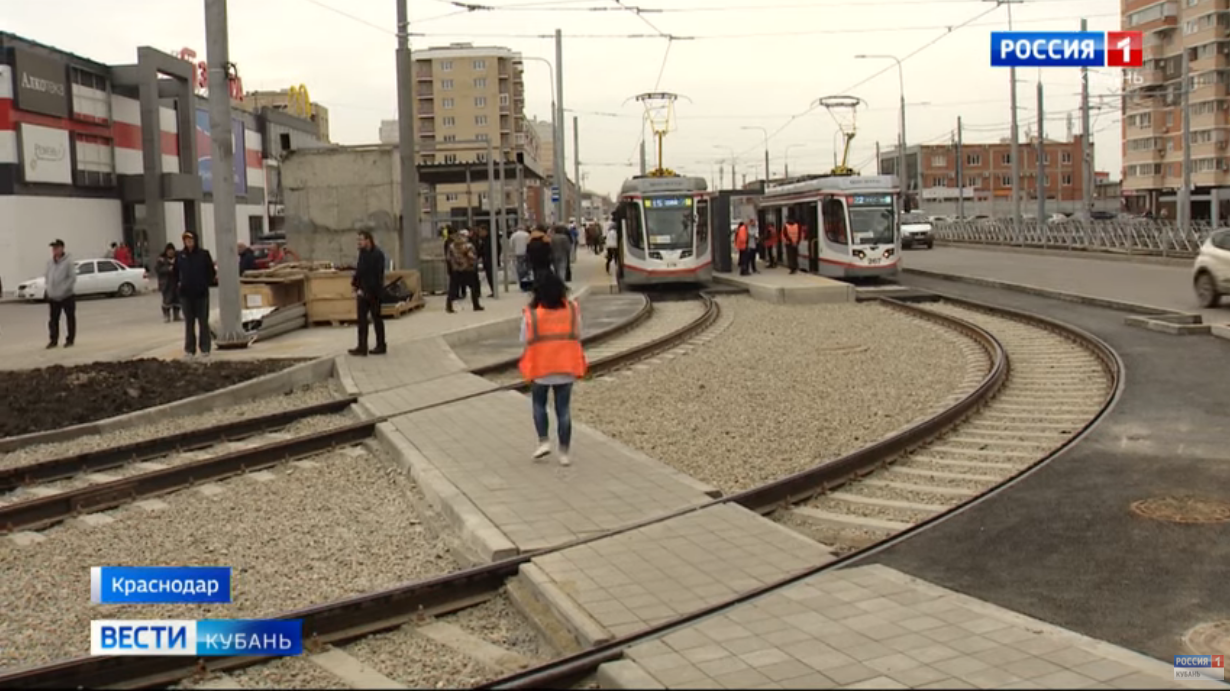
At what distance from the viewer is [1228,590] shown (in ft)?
20.6

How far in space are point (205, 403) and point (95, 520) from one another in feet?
16.8

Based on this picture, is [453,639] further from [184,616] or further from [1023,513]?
[1023,513]

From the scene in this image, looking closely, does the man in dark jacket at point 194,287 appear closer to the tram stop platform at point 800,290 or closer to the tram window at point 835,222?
the tram stop platform at point 800,290

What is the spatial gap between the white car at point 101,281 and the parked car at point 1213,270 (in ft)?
108

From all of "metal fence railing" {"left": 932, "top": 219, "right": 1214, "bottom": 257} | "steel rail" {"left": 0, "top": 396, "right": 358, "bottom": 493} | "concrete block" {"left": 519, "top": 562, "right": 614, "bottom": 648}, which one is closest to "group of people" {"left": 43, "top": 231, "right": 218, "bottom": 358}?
"steel rail" {"left": 0, "top": 396, "right": 358, "bottom": 493}

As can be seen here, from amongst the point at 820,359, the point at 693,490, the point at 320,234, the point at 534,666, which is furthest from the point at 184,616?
the point at 320,234

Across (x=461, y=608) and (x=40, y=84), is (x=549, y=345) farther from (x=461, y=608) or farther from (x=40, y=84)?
(x=40, y=84)

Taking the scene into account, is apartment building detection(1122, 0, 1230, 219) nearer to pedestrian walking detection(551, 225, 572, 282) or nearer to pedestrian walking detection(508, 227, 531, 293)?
pedestrian walking detection(551, 225, 572, 282)

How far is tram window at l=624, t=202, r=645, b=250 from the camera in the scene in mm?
32719

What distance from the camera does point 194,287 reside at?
16.5 meters

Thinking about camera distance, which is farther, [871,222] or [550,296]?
[871,222]

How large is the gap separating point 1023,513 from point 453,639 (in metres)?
4.16

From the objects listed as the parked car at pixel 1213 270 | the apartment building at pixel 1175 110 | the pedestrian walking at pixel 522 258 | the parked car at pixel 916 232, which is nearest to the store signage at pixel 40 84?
the pedestrian walking at pixel 522 258
